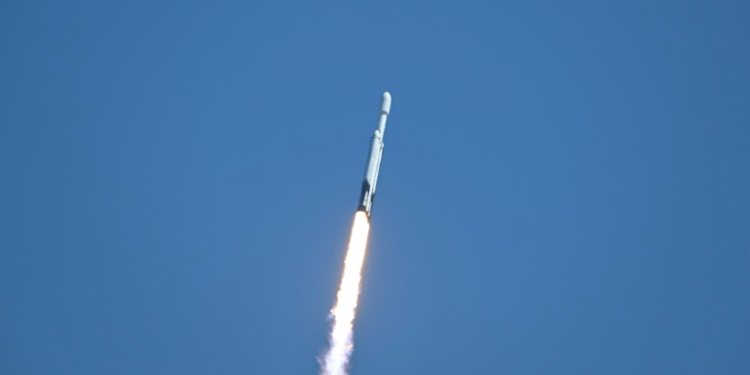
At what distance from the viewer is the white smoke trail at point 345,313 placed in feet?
119

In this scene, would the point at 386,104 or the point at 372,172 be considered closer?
the point at 372,172

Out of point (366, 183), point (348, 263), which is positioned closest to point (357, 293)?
point (348, 263)

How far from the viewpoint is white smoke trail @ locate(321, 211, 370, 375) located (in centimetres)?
3625

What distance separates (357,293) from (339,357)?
6.85ft

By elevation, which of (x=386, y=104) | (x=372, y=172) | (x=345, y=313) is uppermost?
(x=386, y=104)

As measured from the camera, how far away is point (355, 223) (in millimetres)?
35188

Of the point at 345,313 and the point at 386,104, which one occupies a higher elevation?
the point at 386,104

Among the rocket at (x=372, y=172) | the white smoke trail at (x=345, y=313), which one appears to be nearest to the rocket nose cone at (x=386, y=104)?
the rocket at (x=372, y=172)

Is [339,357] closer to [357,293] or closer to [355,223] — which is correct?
[357,293]

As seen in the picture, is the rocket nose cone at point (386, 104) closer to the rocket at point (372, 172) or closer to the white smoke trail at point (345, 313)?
the rocket at point (372, 172)

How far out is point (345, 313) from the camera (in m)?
36.7

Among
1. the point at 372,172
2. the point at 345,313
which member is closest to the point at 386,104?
the point at 372,172

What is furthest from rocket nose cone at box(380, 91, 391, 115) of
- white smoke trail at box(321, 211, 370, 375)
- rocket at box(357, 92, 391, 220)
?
white smoke trail at box(321, 211, 370, 375)

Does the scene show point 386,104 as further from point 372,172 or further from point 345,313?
point 345,313
